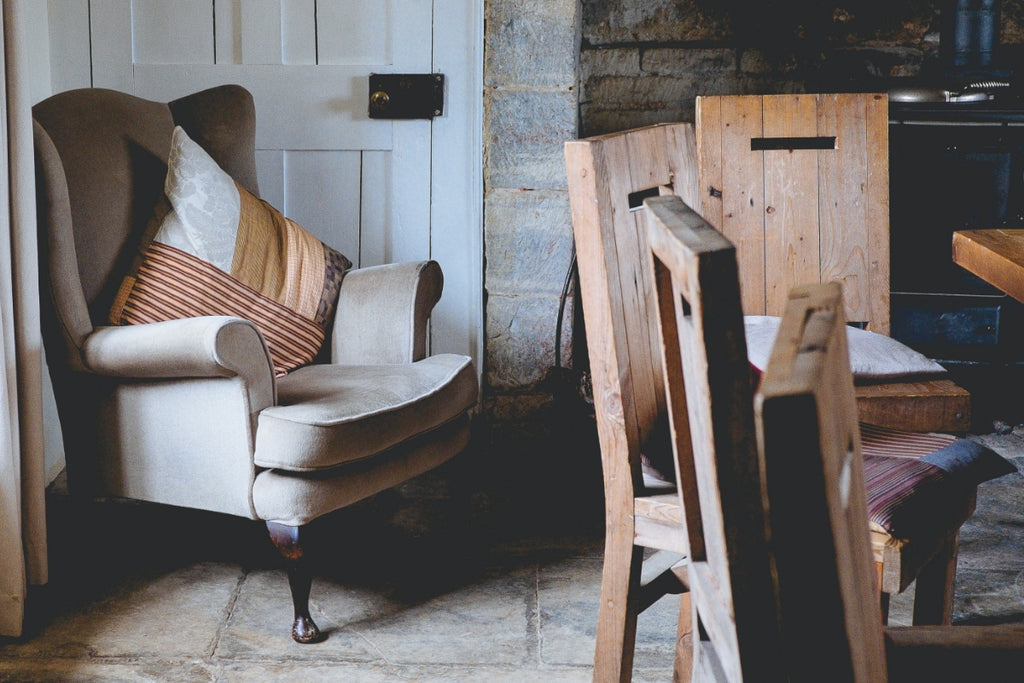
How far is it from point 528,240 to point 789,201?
1022 mm

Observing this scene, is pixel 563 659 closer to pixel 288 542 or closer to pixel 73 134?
pixel 288 542

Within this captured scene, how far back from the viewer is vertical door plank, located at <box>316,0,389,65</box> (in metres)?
3.00

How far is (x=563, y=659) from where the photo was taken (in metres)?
1.85

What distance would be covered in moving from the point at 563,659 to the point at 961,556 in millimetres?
1033

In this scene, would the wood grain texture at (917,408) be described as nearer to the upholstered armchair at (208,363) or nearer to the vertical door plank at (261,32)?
the upholstered armchair at (208,363)

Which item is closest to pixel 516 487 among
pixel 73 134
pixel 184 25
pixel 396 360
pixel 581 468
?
pixel 581 468

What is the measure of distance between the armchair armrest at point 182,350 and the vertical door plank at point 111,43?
1234 mm

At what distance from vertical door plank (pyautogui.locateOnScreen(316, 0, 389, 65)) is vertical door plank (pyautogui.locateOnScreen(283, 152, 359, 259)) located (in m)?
0.28

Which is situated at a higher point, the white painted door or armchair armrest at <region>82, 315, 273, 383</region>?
the white painted door

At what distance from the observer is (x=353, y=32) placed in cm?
300

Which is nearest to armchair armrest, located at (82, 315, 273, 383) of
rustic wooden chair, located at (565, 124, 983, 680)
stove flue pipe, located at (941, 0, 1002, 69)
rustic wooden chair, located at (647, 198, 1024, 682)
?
rustic wooden chair, located at (565, 124, 983, 680)

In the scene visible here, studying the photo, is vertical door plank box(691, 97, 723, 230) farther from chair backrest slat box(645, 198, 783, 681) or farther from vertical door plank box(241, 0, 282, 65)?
vertical door plank box(241, 0, 282, 65)

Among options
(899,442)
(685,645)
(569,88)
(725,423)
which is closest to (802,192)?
(899,442)

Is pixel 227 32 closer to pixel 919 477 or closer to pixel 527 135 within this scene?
pixel 527 135
